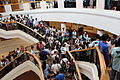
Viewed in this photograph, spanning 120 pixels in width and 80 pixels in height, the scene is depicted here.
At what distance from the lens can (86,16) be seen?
37.9ft

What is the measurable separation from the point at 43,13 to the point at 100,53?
33.6ft

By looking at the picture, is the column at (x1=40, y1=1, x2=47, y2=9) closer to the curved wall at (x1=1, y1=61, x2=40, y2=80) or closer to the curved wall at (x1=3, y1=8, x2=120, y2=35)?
the curved wall at (x1=3, y1=8, x2=120, y2=35)

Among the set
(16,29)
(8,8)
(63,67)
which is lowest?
(63,67)

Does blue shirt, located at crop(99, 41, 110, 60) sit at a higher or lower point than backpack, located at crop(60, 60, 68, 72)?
higher

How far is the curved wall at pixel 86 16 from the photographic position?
9.40 metres

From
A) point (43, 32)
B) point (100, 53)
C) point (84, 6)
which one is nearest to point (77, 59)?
point (100, 53)

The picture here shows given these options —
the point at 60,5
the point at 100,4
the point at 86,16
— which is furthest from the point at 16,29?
the point at 100,4

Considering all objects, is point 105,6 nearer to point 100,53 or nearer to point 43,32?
point 43,32

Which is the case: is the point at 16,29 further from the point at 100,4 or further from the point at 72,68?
the point at 72,68

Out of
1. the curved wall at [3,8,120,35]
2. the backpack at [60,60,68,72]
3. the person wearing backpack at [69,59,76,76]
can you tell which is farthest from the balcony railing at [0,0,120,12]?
the backpack at [60,60,68,72]

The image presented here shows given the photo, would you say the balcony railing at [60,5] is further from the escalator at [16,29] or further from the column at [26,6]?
the escalator at [16,29]

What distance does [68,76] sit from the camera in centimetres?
679

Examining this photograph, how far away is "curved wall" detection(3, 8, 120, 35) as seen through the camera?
30.8 ft

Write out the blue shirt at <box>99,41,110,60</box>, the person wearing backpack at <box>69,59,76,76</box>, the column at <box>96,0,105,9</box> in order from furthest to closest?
1. the column at <box>96,0,105,9</box>
2. the person wearing backpack at <box>69,59,76,76</box>
3. the blue shirt at <box>99,41,110,60</box>
